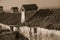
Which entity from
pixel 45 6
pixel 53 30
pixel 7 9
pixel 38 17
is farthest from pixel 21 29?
pixel 7 9

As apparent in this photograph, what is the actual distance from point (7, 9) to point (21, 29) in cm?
1031

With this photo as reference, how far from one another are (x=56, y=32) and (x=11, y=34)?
8.15 ft

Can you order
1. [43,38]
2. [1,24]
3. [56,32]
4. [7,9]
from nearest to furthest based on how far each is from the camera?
[56,32] → [43,38] → [1,24] → [7,9]

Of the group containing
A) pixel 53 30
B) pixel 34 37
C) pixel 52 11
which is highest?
pixel 52 11

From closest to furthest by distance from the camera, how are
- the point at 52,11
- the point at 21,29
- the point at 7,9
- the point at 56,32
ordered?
the point at 56,32 < the point at 21,29 < the point at 52,11 < the point at 7,9

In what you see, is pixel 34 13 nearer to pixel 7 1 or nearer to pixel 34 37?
pixel 34 37

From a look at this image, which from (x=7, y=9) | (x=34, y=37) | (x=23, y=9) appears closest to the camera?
(x=34, y=37)

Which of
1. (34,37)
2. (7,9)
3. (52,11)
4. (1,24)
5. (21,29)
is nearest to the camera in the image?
(34,37)

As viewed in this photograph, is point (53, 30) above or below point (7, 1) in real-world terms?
below

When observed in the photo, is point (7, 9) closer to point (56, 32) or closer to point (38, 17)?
point (38, 17)

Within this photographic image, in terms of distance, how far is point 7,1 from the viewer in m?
22.5

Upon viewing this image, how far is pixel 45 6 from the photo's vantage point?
15.8 meters

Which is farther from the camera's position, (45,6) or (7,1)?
(7,1)

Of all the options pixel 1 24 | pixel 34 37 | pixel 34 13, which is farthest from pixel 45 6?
pixel 34 37
